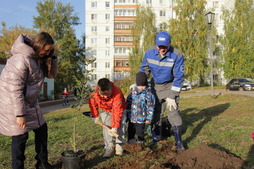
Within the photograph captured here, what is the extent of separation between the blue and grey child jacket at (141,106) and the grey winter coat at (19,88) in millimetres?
1848

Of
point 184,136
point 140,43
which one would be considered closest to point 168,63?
point 184,136

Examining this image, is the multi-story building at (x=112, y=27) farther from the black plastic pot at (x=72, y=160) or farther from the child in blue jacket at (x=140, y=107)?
A: the black plastic pot at (x=72, y=160)

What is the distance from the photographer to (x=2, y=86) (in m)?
2.80

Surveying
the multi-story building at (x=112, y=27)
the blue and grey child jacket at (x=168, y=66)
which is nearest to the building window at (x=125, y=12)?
the multi-story building at (x=112, y=27)

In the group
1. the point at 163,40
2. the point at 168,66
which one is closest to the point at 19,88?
the point at 163,40

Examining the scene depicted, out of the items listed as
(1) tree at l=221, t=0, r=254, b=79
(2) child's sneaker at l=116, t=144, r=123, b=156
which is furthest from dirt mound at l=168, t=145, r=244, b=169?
(1) tree at l=221, t=0, r=254, b=79

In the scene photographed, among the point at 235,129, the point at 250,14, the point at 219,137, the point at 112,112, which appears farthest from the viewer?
the point at 250,14

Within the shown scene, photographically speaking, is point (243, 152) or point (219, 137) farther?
point (219, 137)

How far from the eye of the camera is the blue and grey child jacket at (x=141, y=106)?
4289 millimetres

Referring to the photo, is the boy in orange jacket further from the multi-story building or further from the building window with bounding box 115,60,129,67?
the building window with bounding box 115,60,129,67

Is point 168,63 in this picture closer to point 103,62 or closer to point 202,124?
point 202,124

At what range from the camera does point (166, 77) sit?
4.42 metres

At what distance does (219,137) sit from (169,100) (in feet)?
4.83

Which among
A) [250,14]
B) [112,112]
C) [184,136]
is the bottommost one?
[184,136]
